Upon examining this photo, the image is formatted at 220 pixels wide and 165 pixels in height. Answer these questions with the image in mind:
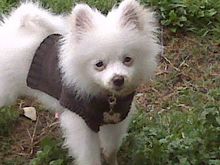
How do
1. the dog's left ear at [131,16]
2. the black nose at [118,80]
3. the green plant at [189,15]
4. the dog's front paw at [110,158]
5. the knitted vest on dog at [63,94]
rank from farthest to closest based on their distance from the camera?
1. the green plant at [189,15]
2. the dog's front paw at [110,158]
3. the knitted vest on dog at [63,94]
4. the dog's left ear at [131,16]
5. the black nose at [118,80]

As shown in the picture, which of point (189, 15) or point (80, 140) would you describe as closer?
point (80, 140)

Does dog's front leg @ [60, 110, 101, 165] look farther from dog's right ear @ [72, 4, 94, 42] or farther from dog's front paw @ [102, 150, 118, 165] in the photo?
dog's right ear @ [72, 4, 94, 42]

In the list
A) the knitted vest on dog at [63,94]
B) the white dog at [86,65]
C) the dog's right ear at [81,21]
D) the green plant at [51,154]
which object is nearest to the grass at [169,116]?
the green plant at [51,154]

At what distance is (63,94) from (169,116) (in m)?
0.93

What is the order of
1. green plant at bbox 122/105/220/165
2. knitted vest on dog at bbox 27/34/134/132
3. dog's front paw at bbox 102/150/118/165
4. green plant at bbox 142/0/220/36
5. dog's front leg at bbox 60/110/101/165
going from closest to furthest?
knitted vest on dog at bbox 27/34/134/132, dog's front leg at bbox 60/110/101/165, green plant at bbox 122/105/220/165, dog's front paw at bbox 102/150/118/165, green plant at bbox 142/0/220/36

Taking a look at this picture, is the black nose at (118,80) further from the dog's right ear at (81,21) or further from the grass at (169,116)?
the grass at (169,116)

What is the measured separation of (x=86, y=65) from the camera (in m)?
3.28

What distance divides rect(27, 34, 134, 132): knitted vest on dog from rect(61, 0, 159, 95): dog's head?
2.8 inches

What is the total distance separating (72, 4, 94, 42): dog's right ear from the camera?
3273 mm

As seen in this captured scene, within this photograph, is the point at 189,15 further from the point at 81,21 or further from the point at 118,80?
the point at 118,80

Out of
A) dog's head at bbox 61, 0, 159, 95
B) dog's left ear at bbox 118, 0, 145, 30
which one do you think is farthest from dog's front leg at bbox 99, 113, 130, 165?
dog's left ear at bbox 118, 0, 145, 30

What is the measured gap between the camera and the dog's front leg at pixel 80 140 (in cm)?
350

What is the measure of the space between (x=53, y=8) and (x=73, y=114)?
1.72 m

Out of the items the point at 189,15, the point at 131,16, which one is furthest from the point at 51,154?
the point at 189,15
